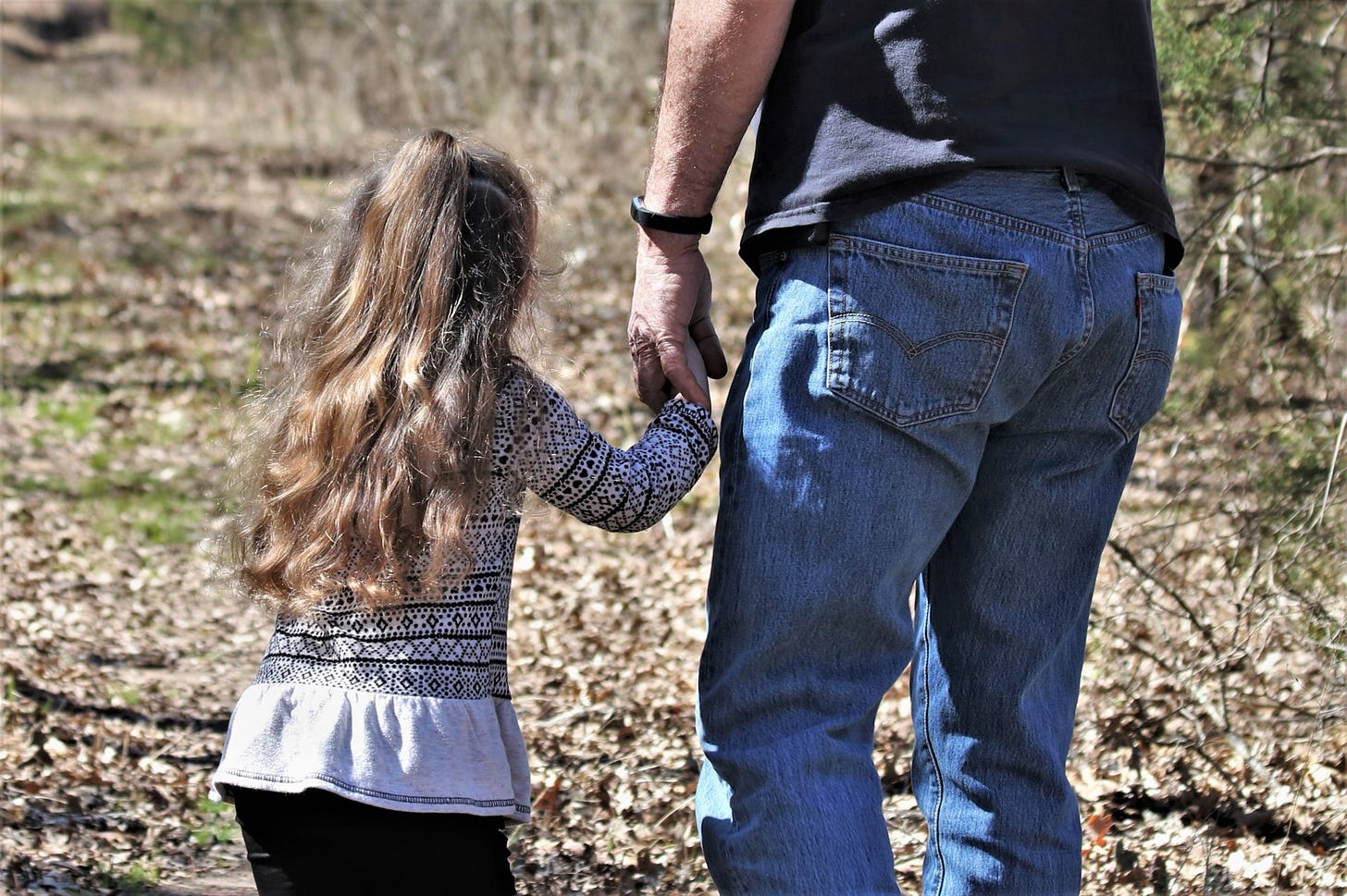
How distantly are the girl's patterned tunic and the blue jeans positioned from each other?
37 centimetres

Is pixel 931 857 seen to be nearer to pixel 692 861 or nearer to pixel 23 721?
pixel 692 861

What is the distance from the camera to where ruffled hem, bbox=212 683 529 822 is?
6.93 ft

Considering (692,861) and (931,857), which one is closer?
(931,857)

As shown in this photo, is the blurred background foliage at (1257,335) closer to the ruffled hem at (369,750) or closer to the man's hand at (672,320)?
the man's hand at (672,320)

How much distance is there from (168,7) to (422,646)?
17.4 metres

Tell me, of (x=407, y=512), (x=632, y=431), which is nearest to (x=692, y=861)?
(x=407, y=512)

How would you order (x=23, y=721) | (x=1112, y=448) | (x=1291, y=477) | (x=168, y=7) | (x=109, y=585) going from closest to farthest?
(x=1112, y=448) < (x=1291, y=477) < (x=23, y=721) < (x=109, y=585) < (x=168, y=7)

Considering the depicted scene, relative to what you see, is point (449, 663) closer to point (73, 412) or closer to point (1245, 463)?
point (1245, 463)

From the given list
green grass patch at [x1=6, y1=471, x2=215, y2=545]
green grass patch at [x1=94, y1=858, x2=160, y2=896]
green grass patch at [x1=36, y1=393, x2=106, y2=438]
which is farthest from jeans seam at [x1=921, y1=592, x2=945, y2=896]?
green grass patch at [x1=36, y1=393, x2=106, y2=438]

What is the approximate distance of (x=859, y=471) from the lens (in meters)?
A: 1.79

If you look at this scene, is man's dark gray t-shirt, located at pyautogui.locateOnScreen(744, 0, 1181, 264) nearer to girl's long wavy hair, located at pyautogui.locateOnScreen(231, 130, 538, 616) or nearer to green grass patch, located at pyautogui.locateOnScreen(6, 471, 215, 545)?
girl's long wavy hair, located at pyautogui.locateOnScreen(231, 130, 538, 616)

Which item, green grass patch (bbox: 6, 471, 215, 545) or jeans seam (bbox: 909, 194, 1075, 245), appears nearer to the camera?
jeans seam (bbox: 909, 194, 1075, 245)

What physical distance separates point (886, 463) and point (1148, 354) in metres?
0.43

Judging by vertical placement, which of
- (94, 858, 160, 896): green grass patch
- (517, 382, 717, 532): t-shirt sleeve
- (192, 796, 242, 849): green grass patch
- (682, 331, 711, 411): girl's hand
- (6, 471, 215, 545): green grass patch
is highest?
(682, 331, 711, 411): girl's hand
